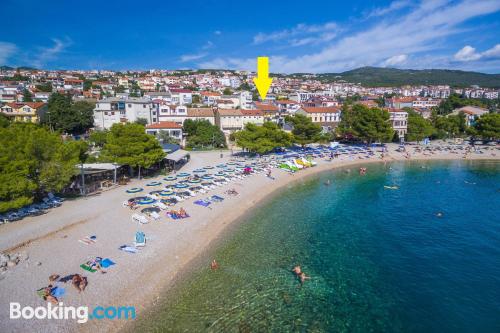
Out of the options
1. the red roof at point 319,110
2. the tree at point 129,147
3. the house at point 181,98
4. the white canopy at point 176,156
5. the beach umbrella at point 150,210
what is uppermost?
the house at point 181,98

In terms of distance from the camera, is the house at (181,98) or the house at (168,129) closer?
the house at (168,129)

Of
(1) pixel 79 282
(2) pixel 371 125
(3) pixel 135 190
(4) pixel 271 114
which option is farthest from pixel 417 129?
(1) pixel 79 282

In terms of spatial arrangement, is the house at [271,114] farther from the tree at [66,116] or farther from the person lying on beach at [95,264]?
the person lying on beach at [95,264]

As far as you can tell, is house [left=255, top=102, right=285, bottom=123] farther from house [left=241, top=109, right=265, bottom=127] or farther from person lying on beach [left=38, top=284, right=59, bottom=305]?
person lying on beach [left=38, top=284, right=59, bottom=305]

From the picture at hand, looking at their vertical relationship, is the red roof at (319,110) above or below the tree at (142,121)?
above

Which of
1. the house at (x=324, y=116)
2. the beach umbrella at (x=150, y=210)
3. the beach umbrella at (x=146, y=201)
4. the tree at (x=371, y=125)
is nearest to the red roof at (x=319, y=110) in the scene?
the house at (x=324, y=116)

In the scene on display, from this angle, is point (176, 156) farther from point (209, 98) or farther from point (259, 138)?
point (209, 98)

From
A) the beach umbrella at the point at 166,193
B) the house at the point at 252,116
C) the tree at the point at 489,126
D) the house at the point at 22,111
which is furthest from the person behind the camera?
the house at the point at 252,116
